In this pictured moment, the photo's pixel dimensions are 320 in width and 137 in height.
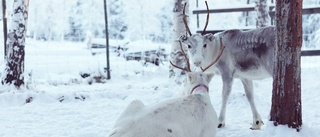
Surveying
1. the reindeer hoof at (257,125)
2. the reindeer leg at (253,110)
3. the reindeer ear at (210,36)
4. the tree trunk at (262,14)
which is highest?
the tree trunk at (262,14)

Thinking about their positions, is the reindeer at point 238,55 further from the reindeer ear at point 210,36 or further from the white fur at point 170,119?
the white fur at point 170,119

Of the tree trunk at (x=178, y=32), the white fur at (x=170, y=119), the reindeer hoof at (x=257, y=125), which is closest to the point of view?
the white fur at (x=170, y=119)

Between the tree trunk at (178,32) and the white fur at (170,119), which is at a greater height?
the tree trunk at (178,32)

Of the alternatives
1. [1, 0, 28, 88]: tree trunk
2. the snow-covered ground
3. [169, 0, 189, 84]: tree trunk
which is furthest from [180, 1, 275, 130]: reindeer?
[1, 0, 28, 88]: tree trunk

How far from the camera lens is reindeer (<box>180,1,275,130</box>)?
499 centimetres

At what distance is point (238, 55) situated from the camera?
524 cm

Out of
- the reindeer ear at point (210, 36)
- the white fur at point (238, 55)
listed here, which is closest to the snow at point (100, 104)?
the white fur at point (238, 55)

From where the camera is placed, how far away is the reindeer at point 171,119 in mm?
2916

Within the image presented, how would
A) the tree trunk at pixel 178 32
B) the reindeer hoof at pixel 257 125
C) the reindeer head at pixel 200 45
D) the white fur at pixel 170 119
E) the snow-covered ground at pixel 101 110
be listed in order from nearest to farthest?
the white fur at pixel 170 119, the snow-covered ground at pixel 101 110, the reindeer hoof at pixel 257 125, the reindeer head at pixel 200 45, the tree trunk at pixel 178 32

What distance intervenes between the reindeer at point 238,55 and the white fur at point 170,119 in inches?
54.1

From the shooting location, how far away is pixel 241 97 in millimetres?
6586

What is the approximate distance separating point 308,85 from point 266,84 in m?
1.04

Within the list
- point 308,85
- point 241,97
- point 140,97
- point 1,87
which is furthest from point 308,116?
point 1,87

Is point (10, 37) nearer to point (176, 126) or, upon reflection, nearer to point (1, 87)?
point (1, 87)
